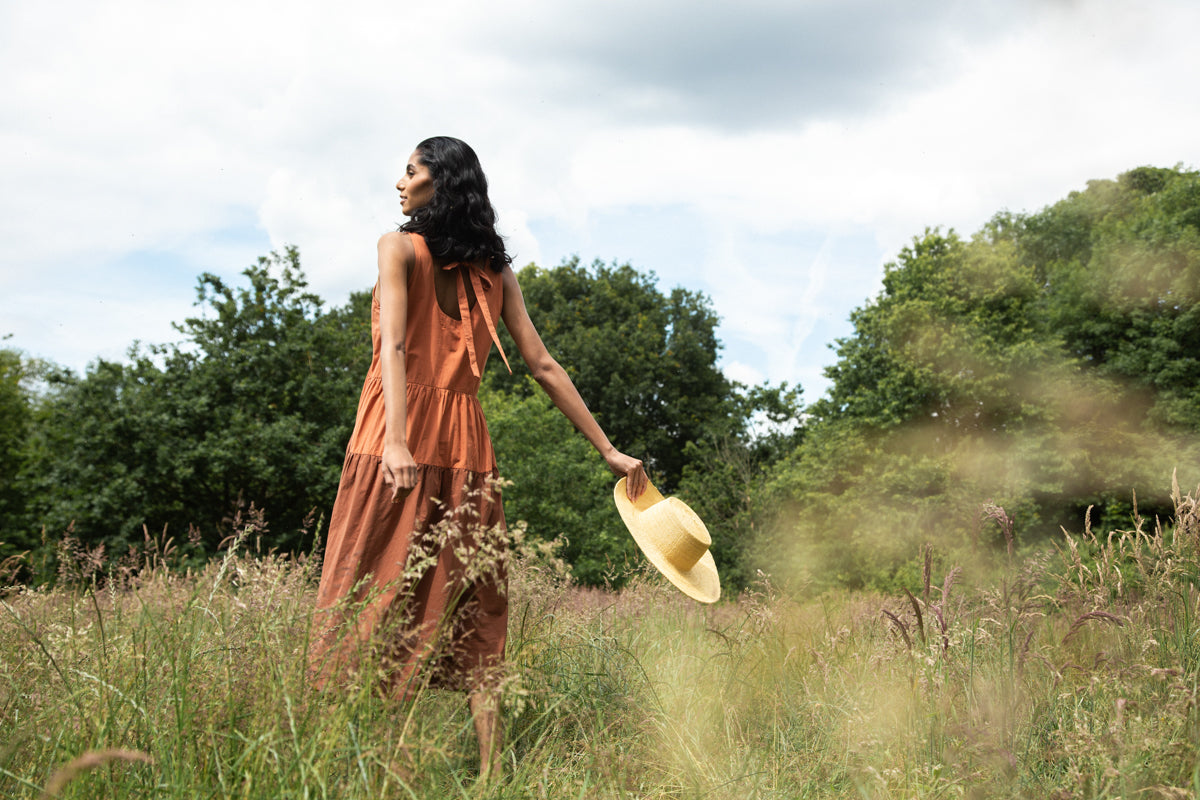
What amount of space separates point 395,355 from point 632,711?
151cm

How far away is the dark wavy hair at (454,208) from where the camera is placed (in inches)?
103

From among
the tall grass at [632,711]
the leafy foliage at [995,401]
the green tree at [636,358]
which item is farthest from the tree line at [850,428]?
the tall grass at [632,711]

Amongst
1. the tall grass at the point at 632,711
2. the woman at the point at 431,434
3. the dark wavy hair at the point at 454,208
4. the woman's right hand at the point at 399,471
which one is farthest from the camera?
the dark wavy hair at the point at 454,208

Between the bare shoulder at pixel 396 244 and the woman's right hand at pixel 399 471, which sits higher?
the bare shoulder at pixel 396 244

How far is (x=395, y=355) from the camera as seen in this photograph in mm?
2412

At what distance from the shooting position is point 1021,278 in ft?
69.8

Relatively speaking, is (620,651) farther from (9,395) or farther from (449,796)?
(9,395)

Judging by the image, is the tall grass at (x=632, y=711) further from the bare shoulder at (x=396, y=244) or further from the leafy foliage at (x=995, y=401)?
the leafy foliage at (x=995, y=401)

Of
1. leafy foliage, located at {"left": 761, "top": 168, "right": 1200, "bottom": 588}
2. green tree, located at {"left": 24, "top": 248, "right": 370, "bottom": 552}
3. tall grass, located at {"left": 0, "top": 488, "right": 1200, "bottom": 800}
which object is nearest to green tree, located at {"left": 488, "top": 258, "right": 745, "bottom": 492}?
leafy foliage, located at {"left": 761, "top": 168, "right": 1200, "bottom": 588}

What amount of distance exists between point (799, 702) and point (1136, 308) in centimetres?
2129

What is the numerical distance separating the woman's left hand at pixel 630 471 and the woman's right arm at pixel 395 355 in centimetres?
81

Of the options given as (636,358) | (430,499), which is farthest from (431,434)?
(636,358)

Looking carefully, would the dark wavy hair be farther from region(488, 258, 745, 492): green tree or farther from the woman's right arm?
region(488, 258, 745, 492): green tree

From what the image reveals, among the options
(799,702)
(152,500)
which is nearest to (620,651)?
(799,702)
